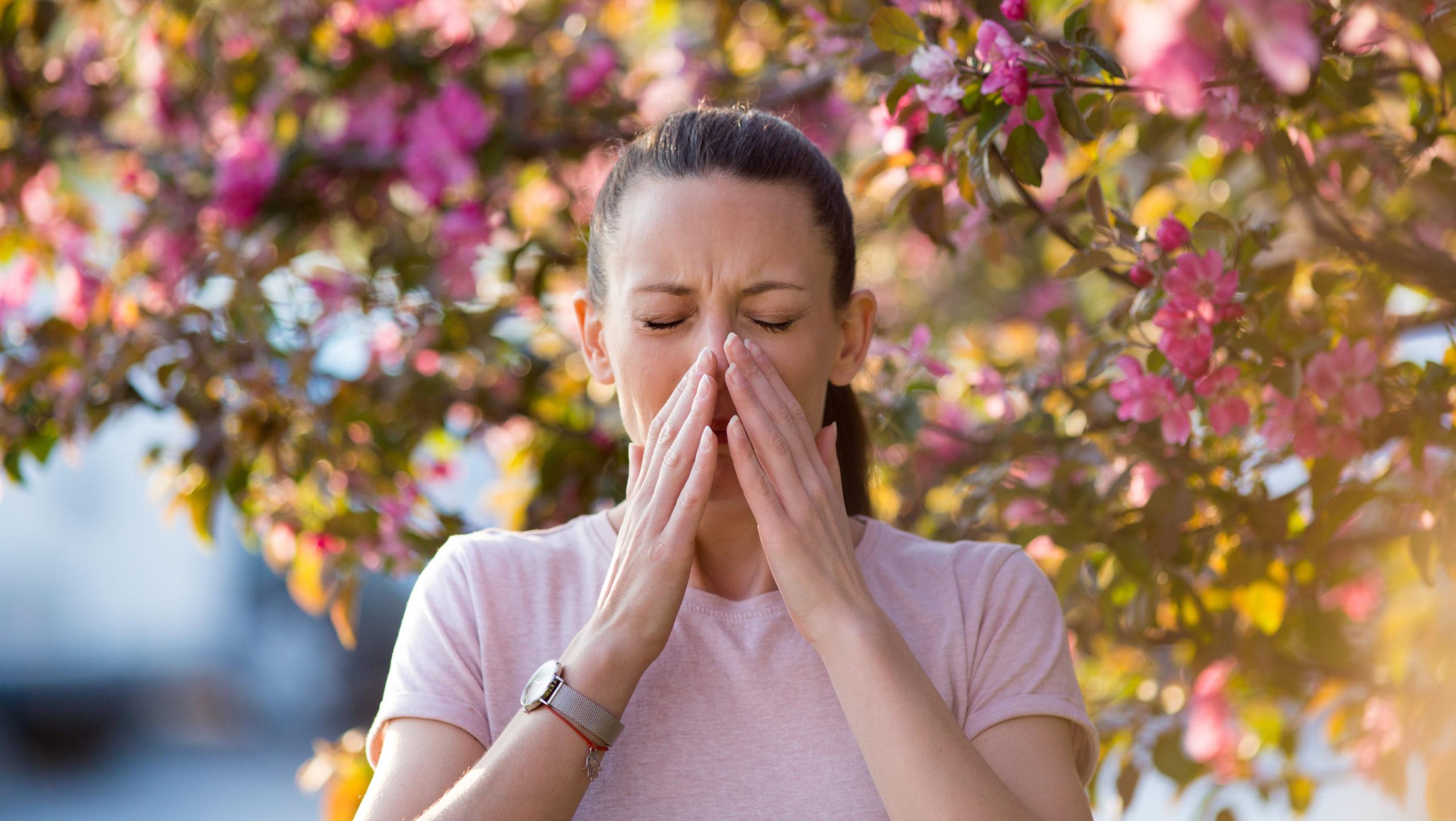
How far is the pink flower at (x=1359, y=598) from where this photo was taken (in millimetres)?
2506

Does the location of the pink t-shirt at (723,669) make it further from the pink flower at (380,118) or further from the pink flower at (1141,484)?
the pink flower at (380,118)

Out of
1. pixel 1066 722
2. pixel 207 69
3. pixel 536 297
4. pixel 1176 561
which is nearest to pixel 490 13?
pixel 207 69

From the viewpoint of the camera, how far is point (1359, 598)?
8.32ft

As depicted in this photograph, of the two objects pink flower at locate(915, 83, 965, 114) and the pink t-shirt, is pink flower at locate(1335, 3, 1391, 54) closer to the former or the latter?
pink flower at locate(915, 83, 965, 114)

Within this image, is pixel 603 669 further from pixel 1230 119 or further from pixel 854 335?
pixel 1230 119

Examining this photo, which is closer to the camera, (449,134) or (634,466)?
(634,466)

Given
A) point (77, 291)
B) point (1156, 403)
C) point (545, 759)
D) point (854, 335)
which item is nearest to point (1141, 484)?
point (1156, 403)

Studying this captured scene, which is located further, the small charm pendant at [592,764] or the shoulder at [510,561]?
the shoulder at [510,561]

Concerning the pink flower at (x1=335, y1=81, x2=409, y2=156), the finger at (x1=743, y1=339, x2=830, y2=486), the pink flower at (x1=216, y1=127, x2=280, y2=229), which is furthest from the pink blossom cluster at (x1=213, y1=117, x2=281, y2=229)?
the finger at (x1=743, y1=339, x2=830, y2=486)

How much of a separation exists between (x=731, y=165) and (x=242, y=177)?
180 cm

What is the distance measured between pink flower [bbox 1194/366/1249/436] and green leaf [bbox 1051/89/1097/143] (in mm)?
389

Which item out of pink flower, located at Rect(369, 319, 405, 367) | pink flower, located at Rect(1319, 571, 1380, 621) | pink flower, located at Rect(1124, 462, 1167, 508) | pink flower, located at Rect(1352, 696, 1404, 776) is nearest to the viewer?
pink flower, located at Rect(1124, 462, 1167, 508)

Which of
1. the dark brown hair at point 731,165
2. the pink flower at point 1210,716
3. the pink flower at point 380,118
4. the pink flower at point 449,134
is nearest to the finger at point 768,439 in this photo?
the dark brown hair at point 731,165

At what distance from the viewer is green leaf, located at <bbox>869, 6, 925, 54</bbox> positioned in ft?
5.41
